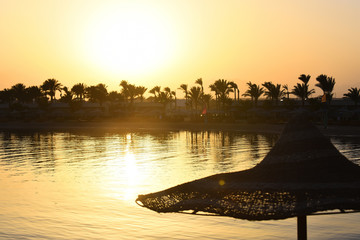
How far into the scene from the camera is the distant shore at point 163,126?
4181cm

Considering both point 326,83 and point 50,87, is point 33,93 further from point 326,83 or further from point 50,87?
point 326,83

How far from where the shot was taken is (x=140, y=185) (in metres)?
16.0

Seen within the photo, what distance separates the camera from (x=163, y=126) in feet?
197

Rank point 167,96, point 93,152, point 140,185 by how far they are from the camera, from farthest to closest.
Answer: point 167,96 < point 93,152 < point 140,185

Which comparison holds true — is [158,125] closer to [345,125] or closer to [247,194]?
[345,125]

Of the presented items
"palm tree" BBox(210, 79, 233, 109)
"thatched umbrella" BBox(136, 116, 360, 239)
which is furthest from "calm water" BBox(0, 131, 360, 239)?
"palm tree" BBox(210, 79, 233, 109)

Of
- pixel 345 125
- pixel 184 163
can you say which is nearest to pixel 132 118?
pixel 345 125

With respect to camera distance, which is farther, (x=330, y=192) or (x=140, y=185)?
(x=140, y=185)

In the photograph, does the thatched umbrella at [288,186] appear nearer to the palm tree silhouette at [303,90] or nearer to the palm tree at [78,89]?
the palm tree silhouette at [303,90]

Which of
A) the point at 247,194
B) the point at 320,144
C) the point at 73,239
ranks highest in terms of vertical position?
the point at 320,144

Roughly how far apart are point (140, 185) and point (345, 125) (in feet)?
110

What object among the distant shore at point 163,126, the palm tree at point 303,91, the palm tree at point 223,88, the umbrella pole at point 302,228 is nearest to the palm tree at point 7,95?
the distant shore at point 163,126

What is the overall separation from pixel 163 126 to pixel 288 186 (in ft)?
184

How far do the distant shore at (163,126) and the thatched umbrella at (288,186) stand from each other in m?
36.9
